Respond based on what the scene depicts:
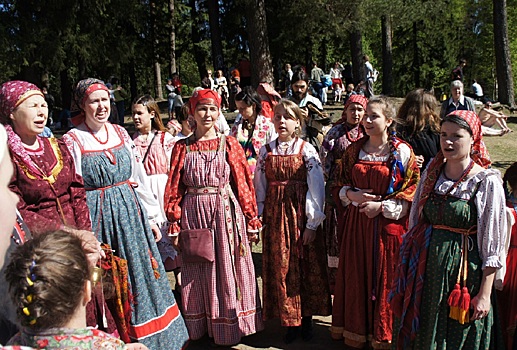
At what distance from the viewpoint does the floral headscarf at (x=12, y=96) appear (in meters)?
3.19

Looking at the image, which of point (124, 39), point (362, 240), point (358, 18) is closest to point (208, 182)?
point (362, 240)

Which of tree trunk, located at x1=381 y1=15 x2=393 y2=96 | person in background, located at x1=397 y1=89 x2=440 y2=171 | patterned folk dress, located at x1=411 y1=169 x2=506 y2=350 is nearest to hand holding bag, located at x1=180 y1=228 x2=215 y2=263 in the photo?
patterned folk dress, located at x1=411 y1=169 x2=506 y2=350

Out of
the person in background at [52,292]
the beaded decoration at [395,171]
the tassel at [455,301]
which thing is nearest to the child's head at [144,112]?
the beaded decoration at [395,171]

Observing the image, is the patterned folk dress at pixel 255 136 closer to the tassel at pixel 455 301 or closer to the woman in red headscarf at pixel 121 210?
the woman in red headscarf at pixel 121 210

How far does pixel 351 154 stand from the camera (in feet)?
13.4

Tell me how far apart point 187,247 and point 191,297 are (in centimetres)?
44

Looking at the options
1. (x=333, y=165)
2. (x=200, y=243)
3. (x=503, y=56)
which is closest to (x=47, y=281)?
(x=200, y=243)

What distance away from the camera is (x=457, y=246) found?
10.4ft

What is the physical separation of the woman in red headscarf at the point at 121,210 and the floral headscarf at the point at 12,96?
0.51 meters

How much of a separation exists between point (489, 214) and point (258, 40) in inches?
462

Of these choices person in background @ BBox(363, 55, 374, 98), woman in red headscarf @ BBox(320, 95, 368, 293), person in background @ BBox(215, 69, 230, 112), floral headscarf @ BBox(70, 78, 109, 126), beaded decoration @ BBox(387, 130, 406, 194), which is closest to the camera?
floral headscarf @ BBox(70, 78, 109, 126)

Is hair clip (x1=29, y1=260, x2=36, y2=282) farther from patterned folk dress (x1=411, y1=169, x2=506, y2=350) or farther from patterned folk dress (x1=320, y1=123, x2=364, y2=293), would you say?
patterned folk dress (x1=320, y1=123, x2=364, y2=293)

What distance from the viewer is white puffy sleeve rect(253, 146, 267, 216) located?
4.51 m

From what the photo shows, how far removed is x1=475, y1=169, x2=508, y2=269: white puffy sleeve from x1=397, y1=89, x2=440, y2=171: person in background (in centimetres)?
144
